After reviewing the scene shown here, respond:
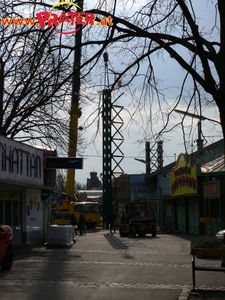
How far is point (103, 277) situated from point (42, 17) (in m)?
7.33

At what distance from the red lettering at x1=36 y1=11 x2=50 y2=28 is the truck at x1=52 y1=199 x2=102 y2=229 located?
116ft

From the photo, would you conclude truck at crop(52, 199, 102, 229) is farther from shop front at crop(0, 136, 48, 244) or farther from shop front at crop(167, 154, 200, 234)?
shop front at crop(0, 136, 48, 244)

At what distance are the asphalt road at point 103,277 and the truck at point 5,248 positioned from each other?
262mm

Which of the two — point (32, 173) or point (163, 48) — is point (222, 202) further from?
point (163, 48)

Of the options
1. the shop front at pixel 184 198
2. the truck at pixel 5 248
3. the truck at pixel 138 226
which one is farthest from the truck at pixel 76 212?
the truck at pixel 5 248

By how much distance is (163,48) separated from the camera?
10.4m

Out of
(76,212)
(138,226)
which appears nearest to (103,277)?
(138,226)

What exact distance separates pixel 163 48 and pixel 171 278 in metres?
6.73

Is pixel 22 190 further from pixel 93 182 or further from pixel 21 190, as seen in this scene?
pixel 93 182

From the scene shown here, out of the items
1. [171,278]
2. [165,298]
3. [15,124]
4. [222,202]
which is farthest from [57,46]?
[222,202]

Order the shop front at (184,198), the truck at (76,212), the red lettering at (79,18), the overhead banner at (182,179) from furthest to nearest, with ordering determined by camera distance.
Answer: the truck at (76,212)
the shop front at (184,198)
the overhead banner at (182,179)
the red lettering at (79,18)

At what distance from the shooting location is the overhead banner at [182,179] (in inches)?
1431

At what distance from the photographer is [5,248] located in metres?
15.6

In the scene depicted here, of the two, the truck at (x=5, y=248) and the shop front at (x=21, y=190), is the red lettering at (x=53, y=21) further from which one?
the shop front at (x=21, y=190)
